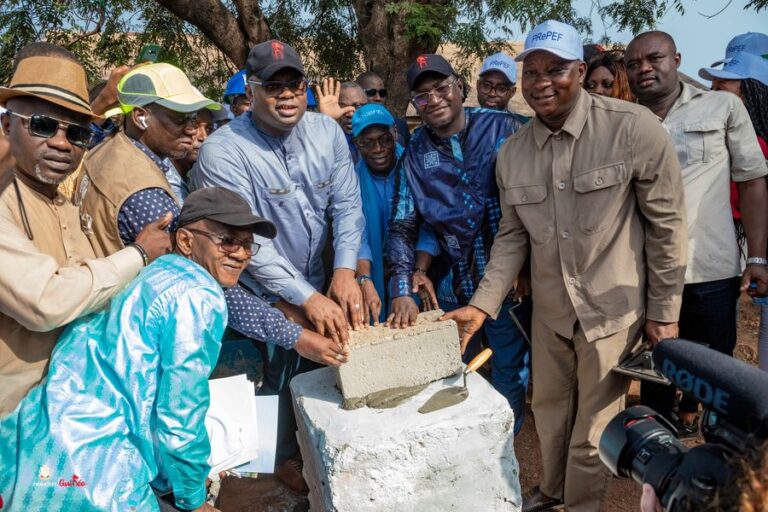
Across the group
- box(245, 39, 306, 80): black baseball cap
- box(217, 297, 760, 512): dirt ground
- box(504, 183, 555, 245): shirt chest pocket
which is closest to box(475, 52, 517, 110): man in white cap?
box(504, 183, 555, 245): shirt chest pocket

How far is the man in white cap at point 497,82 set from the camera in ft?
13.1

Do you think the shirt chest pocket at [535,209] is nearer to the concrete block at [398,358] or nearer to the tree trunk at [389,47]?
the concrete block at [398,358]

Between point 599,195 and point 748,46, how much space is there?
2.52 meters

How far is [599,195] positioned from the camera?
2465 millimetres

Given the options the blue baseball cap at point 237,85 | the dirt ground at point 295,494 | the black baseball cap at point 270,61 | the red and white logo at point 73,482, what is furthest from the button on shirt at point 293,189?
the blue baseball cap at point 237,85

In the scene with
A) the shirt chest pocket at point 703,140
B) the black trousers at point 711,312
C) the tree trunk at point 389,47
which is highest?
the tree trunk at point 389,47

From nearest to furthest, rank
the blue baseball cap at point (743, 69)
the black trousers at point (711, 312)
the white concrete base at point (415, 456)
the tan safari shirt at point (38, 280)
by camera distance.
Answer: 1. the tan safari shirt at point (38, 280)
2. the white concrete base at point (415, 456)
3. the black trousers at point (711, 312)
4. the blue baseball cap at point (743, 69)

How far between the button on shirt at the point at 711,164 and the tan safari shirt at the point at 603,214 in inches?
23.4

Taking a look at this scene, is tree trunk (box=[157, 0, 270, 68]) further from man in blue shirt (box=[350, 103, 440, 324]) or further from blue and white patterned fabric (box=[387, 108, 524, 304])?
blue and white patterned fabric (box=[387, 108, 524, 304])

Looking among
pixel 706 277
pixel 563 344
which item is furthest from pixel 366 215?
pixel 706 277

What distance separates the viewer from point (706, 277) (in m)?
2.98

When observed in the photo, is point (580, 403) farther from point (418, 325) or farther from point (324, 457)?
point (324, 457)

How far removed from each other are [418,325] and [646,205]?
3.41 feet

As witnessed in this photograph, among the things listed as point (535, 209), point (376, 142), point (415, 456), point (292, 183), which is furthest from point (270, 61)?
point (415, 456)
